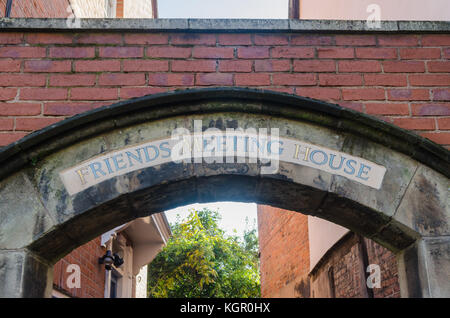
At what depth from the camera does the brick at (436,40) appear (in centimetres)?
336

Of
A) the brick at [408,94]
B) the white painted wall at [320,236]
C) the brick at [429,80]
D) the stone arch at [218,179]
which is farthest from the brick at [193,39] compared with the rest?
the white painted wall at [320,236]

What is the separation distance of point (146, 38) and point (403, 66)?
1.69m

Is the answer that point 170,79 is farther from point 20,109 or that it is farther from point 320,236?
point 320,236

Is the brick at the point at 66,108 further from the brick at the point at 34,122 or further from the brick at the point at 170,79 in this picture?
the brick at the point at 170,79

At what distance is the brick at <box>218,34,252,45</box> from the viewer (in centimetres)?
329

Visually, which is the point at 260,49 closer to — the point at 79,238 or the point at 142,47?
the point at 142,47

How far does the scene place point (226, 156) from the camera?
2.96 meters

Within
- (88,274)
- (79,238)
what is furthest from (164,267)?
(79,238)

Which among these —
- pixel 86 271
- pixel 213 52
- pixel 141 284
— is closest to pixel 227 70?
pixel 213 52

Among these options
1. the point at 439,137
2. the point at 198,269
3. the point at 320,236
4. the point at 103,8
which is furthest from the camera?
the point at 198,269

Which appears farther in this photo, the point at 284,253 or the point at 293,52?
the point at 284,253

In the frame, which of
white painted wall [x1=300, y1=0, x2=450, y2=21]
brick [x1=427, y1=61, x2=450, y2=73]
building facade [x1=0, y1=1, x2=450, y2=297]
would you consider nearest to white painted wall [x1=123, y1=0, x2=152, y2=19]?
white painted wall [x1=300, y1=0, x2=450, y2=21]

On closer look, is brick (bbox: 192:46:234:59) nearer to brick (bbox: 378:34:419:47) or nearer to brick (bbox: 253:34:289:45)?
brick (bbox: 253:34:289:45)

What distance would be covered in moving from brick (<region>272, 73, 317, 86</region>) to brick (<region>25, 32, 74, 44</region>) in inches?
53.6
